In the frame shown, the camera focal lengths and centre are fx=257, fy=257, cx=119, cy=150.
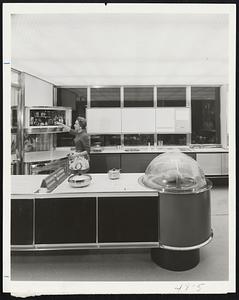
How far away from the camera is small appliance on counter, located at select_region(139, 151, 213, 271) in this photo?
2051 mm

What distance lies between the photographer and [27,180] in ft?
8.14

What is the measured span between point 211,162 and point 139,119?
175 cm

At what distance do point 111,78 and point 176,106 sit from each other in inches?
67.6

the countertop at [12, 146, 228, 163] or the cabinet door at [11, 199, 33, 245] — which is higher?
the countertop at [12, 146, 228, 163]

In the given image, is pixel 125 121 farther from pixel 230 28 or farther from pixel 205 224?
pixel 230 28

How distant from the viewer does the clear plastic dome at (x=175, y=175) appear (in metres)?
2.12

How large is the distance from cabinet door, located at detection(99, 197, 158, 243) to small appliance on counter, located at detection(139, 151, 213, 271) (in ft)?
0.24

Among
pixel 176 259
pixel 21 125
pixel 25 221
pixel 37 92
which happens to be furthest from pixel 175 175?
pixel 37 92

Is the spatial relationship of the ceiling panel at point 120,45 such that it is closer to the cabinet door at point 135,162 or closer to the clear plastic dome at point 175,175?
the clear plastic dome at point 175,175

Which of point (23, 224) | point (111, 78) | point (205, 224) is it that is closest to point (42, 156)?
point (111, 78)

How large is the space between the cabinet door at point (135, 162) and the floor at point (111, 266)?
2620mm

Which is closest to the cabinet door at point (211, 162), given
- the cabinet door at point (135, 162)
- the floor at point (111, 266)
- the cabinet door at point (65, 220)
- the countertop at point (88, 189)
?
the cabinet door at point (135, 162)

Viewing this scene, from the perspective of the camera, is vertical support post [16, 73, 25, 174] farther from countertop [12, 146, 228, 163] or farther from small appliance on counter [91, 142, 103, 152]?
small appliance on counter [91, 142, 103, 152]

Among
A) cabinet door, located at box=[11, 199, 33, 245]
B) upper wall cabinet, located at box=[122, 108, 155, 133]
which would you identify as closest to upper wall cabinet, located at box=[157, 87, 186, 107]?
upper wall cabinet, located at box=[122, 108, 155, 133]
